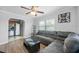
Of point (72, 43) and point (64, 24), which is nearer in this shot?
point (72, 43)

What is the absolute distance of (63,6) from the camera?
5.50 feet

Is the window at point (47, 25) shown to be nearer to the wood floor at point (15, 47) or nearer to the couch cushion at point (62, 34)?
the couch cushion at point (62, 34)

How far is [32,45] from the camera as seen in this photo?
1.69m

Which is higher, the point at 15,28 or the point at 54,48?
the point at 15,28

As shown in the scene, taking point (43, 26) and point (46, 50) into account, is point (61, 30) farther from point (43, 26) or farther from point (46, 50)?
point (46, 50)

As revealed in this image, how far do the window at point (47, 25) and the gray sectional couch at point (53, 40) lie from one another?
0.07 metres

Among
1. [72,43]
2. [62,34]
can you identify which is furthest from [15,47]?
[72,43]

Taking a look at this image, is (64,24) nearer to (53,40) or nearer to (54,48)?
(53,40)

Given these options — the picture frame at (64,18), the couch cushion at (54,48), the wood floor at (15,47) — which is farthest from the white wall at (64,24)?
the wood floor at (15,47)

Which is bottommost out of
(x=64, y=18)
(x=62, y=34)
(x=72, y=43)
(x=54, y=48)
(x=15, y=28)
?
(x=54, y=48)

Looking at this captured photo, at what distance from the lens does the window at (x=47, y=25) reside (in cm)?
173

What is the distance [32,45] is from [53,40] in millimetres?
Result: 387

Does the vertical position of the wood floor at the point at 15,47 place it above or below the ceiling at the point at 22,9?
below
